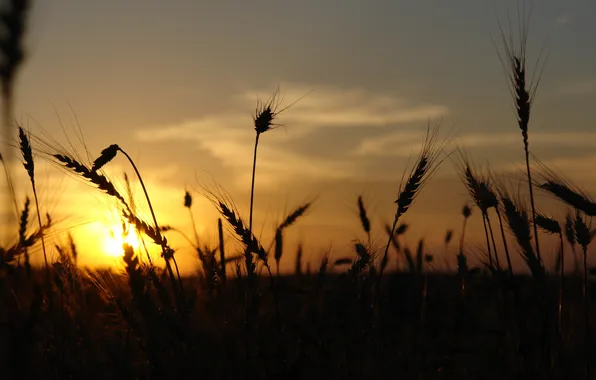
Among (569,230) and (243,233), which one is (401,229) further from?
(243,233)

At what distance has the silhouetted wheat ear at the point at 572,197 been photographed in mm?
→ 3393

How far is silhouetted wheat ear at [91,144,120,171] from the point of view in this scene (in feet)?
12.4

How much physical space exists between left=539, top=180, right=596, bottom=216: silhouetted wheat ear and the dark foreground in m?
0.42

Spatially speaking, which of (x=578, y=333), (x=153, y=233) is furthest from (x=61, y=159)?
(x=578, y=333)

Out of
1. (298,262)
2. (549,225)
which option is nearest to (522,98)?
(549,225)

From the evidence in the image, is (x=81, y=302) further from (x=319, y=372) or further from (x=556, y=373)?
(x=556, y=373)

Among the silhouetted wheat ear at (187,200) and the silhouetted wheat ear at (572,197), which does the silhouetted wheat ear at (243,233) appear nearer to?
the silhouetted wheat ear at (572,197)

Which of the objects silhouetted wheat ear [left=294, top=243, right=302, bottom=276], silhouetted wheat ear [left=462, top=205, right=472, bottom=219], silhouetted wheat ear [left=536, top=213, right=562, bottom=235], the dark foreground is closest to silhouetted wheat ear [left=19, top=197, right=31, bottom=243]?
the dark foreground

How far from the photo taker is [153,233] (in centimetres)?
341

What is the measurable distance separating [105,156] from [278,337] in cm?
131

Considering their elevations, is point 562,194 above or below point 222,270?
above

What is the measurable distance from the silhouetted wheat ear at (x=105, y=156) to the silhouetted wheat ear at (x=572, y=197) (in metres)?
2.22

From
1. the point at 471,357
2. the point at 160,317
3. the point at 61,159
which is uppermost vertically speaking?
the point at 61,159

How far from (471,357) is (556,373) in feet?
5.11
